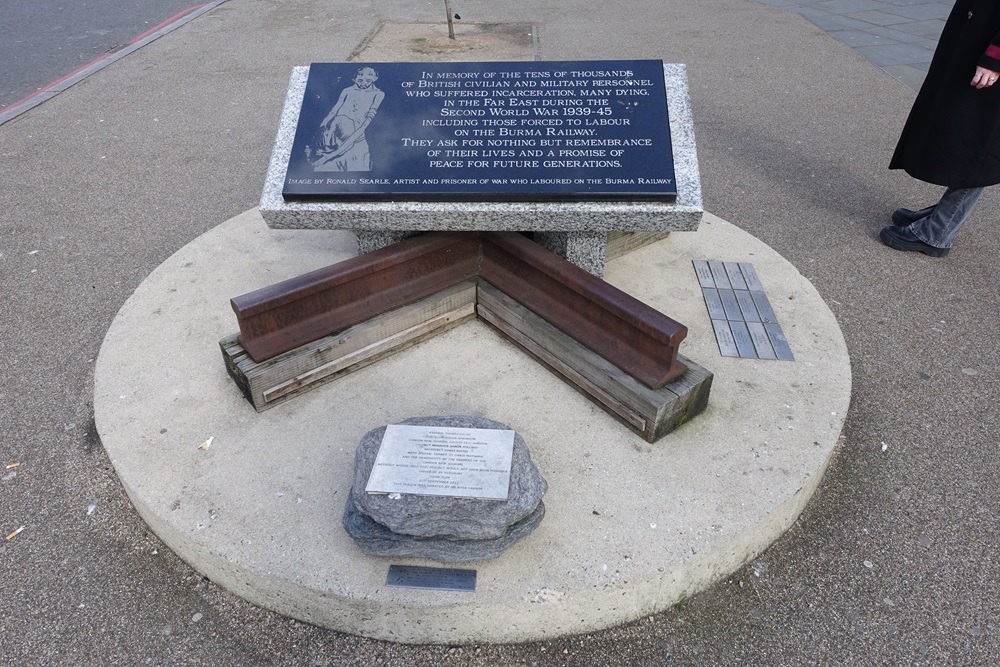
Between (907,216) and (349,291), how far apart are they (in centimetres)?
418

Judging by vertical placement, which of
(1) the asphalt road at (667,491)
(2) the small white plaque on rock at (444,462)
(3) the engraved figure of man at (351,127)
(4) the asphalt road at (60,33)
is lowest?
(4) the asphalt road at (60,33)

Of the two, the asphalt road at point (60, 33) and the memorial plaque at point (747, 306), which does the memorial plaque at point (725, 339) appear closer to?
the memorial plaque at point (747, 306)

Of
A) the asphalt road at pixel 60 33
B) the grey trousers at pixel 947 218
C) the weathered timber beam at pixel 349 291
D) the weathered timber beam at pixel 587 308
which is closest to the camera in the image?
the weathered timber beam at pixel 587 308

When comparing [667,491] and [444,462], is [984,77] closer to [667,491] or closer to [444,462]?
[667,491]

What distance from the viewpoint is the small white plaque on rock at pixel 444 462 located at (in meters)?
2.33

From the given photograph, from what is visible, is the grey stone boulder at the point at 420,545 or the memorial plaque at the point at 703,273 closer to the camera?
the grey stone boulder at the point at 420,545

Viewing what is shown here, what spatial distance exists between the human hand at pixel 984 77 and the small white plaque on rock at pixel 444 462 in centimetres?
353

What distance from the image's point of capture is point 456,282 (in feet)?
11.5

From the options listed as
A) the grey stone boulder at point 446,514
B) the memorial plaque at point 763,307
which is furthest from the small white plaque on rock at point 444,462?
the memorial plaque at point 763,307

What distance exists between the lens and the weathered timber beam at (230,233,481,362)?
2.95 metres

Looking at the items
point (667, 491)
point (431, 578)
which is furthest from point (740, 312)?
point (431, 578)

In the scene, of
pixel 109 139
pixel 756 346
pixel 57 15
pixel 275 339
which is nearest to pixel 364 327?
pixel 275 339

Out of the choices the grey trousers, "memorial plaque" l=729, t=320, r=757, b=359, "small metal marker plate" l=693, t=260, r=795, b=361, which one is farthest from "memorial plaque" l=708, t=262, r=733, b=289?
the grey trousers

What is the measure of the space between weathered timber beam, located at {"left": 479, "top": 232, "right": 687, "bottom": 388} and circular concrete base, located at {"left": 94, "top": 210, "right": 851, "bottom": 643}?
27cm
